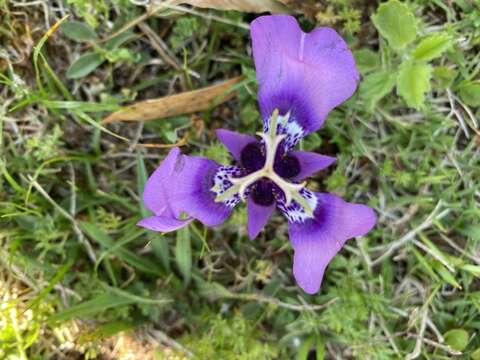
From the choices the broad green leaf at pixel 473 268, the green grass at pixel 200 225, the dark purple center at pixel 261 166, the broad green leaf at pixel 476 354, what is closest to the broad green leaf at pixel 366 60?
the green grass at pixel 200 225

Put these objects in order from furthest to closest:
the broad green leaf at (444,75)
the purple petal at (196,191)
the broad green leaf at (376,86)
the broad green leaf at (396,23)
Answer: the broad green leaf at (444,75) < the broad green leaf at (376,86) < the broad green leaf at (396,23) < the purple petal at (196,191)

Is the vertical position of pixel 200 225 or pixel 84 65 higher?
pixel 84 65

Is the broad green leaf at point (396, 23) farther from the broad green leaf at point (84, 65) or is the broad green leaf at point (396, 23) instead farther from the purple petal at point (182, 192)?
the broad green leaf at point (84, 65)

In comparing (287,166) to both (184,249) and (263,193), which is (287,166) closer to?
(263,193)

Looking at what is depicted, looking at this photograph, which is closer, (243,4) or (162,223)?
(162,223)

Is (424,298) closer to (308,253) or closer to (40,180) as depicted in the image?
(308,253)

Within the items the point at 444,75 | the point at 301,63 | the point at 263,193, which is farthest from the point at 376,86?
the point at 263,193
